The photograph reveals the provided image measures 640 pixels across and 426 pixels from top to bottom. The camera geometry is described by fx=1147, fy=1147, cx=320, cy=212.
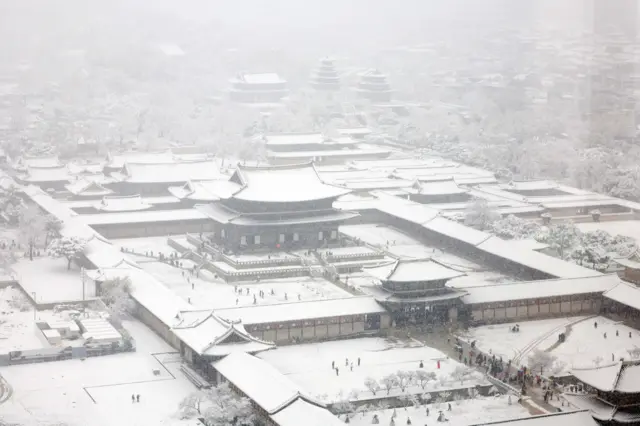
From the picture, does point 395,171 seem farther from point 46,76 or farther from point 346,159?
point 46,76

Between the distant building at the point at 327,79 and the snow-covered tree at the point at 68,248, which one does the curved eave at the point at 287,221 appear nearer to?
the snow-covered tree at the point at 68,248

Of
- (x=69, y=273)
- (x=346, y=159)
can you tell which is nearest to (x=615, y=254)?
(x=69, y=273)

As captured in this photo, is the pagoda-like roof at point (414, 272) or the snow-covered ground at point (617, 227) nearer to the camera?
the pagoda-like roof at point (414, 272)

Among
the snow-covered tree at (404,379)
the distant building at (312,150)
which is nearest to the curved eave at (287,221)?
the snow-covered tree at (404,379)

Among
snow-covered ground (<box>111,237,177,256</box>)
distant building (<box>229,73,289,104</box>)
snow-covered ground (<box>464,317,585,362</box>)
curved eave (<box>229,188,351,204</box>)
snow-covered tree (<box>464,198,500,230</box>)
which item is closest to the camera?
snow-covered ground (<box>464,317,585,362</box>)

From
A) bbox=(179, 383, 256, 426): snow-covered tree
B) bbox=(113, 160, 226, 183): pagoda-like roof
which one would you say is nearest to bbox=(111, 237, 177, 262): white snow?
bbox=(113, 160, 226, 183): pagoda-like roof

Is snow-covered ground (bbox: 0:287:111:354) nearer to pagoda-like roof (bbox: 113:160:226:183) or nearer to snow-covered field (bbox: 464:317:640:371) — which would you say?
snow-covered field (bbox: 464:317:640:371)

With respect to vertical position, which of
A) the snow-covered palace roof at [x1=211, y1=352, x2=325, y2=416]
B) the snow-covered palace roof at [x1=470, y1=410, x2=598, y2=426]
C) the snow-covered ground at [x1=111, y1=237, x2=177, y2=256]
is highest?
the snow-covered palace roof at [x1=470, y1=410, x2=598, y2=426]
